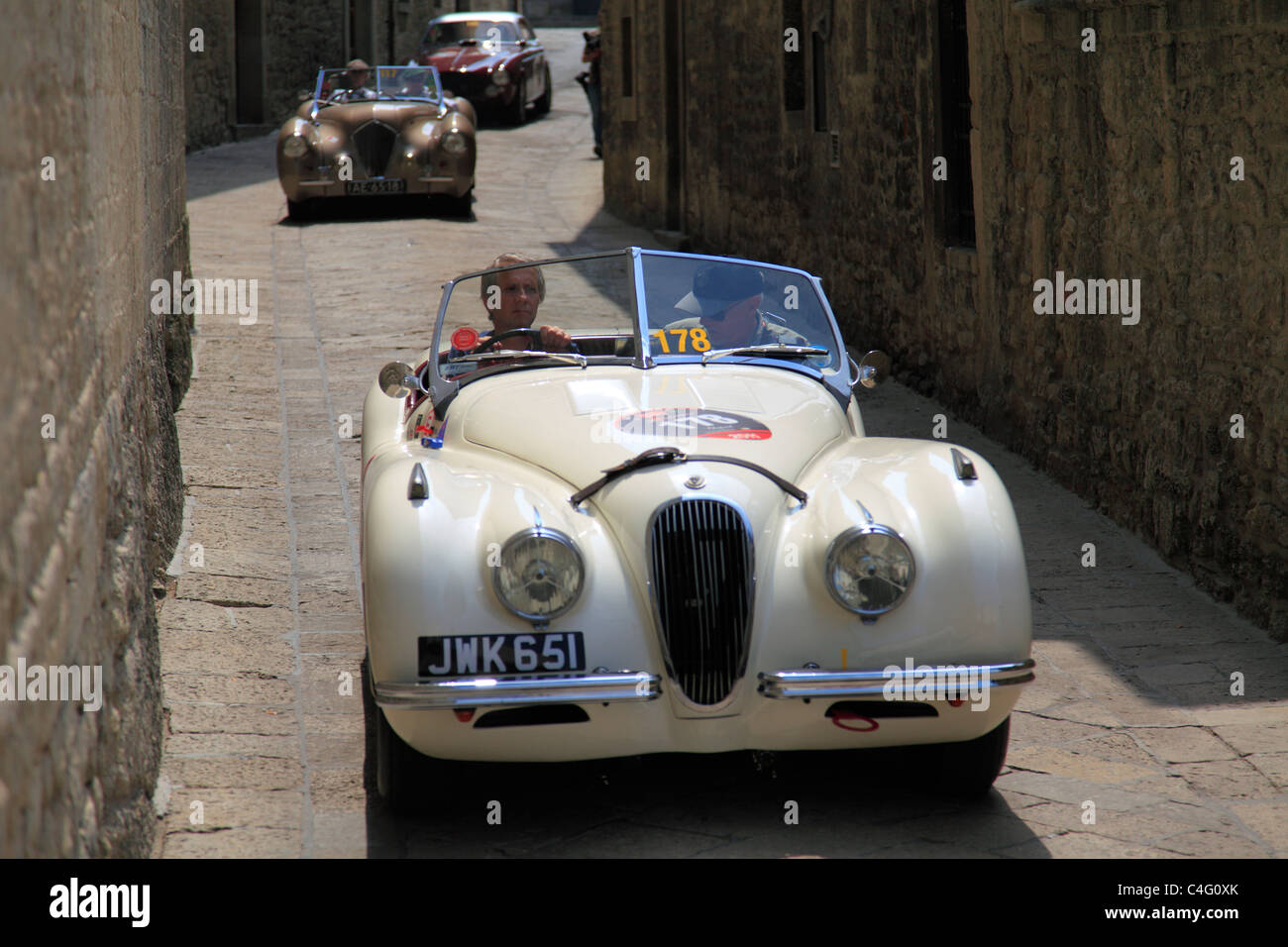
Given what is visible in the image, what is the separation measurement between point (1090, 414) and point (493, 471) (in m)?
4.18

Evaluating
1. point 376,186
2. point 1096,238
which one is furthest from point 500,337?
point 376,186

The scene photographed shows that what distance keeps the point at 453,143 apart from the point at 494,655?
38.4ft

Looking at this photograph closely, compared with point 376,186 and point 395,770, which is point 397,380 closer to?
point 395,770

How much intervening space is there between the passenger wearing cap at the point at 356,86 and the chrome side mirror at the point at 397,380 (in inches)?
415

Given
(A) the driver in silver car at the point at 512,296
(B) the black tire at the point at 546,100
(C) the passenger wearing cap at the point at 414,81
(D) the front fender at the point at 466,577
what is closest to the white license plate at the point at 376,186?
(C) the passenger wearing cap at the point at 414,81

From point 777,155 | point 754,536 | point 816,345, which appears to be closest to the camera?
point 754,536

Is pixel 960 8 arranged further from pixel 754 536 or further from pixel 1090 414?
pixel 754 536

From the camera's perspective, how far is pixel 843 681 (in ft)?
12.3

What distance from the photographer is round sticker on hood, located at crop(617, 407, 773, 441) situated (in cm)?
435

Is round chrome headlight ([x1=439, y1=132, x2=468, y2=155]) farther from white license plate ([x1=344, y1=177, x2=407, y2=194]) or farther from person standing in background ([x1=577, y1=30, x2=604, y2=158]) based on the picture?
person standing in background ([x1=577, y1=30, x2=604, y2=158])

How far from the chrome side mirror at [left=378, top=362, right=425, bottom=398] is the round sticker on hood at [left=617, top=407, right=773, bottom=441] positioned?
106 cm
